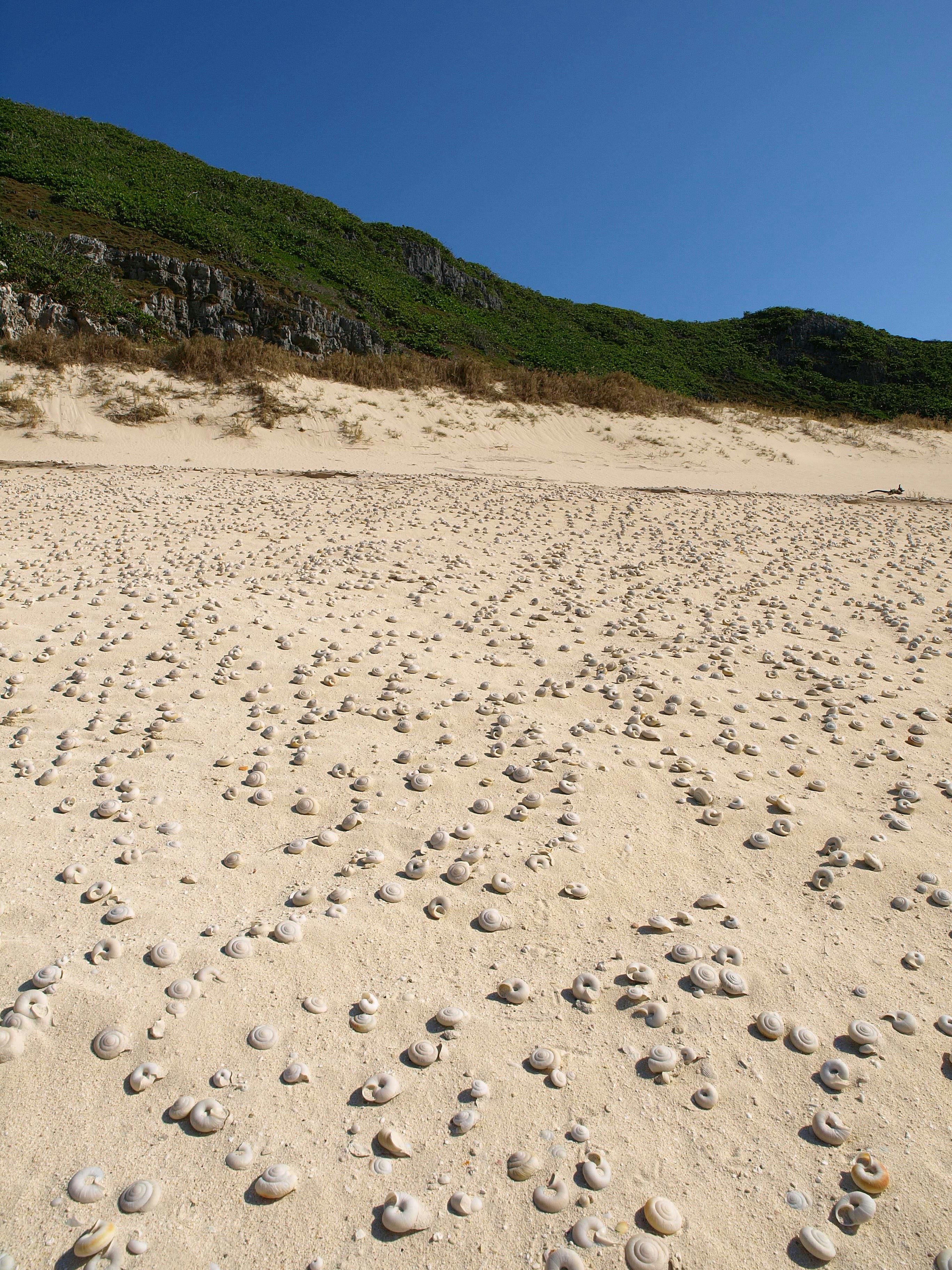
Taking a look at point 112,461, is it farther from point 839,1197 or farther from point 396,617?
point 839,1197

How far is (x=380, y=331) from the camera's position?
2680 cm

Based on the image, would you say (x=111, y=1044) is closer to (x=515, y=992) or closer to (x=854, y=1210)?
(x=515, y=992)

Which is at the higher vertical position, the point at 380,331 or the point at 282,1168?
the point at 380,331

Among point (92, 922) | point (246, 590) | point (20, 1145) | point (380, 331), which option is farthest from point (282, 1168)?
point (380, 331)

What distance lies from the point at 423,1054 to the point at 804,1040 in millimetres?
1296

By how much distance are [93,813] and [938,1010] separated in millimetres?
3752

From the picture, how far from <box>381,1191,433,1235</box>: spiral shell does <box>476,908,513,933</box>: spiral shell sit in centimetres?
102

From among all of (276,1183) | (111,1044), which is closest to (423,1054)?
(276,1183)

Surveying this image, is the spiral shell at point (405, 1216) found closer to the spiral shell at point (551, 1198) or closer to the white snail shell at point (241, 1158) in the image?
the spiral shell at point (551, 1198)

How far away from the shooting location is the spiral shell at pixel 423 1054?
2084 mm

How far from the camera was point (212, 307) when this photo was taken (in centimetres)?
2295

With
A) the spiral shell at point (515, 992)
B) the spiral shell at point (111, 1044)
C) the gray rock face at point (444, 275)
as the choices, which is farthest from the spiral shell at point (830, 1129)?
the gray rock face at point (444, 275)

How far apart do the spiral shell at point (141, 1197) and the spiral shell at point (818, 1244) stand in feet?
5.51

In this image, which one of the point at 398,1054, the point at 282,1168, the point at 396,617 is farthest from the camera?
the point at 396,617
